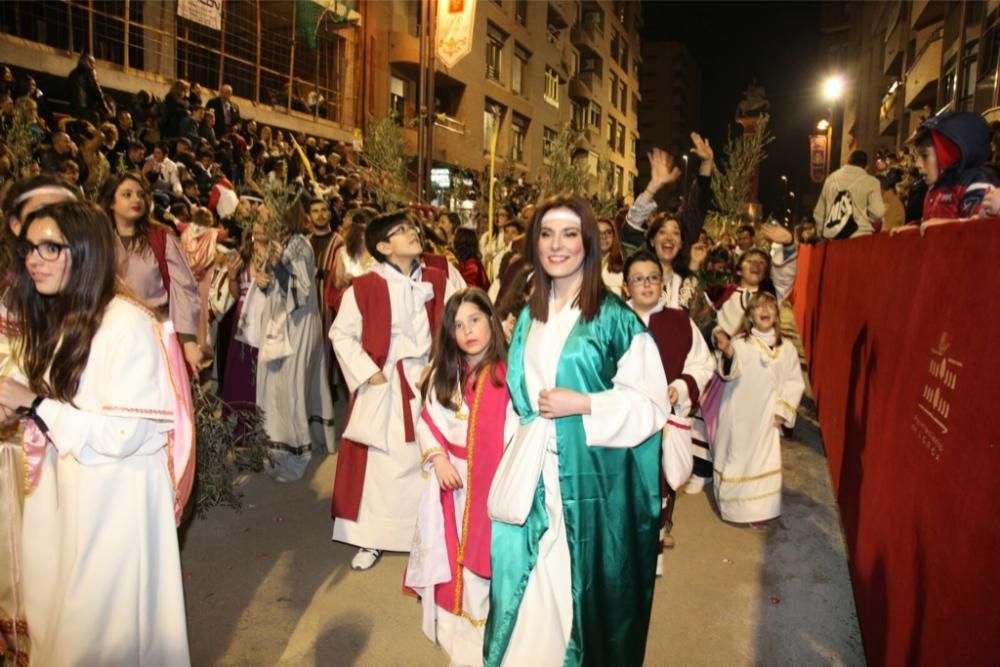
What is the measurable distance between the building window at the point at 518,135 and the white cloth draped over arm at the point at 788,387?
90.7 ft

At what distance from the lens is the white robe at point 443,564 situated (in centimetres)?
347

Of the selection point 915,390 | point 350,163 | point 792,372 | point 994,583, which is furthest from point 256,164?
point 994,583

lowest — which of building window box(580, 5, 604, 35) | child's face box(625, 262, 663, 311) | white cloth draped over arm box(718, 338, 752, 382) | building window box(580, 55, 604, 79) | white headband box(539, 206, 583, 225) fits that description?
white cloth draped over arm box(718, 338, 752, 382)

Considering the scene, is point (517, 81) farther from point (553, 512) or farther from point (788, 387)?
point (553, 512)

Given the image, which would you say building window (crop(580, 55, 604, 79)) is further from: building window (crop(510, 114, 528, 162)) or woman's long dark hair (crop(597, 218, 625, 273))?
woman's long dark hair (crop(597, 218, 625, 273))

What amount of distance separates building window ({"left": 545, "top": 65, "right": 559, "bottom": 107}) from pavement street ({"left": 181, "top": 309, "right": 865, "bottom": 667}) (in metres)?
33.4

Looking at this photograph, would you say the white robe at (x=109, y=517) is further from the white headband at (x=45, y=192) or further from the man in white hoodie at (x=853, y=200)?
the man in white hoodie at (x=853, y=200)

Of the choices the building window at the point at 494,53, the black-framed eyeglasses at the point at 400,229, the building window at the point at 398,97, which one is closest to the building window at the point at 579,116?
the building window at the point at 494,53

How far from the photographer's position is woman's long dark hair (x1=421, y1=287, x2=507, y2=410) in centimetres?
369

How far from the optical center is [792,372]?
570 cm

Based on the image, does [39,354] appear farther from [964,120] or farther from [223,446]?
[964,120]

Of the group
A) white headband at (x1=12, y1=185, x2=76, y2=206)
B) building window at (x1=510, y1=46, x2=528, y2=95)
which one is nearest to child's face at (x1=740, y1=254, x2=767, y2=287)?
white headband at (x1=12, y1=185, x2=76, y2=206)

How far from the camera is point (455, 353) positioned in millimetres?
3799

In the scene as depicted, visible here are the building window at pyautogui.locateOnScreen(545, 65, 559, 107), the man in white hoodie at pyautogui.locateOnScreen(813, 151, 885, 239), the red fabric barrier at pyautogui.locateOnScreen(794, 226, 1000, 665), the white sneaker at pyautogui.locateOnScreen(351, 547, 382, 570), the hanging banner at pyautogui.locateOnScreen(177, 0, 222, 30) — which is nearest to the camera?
the red fabric barrier at pyautogui.locateOnScreen(794, 226, 1000, 665)
